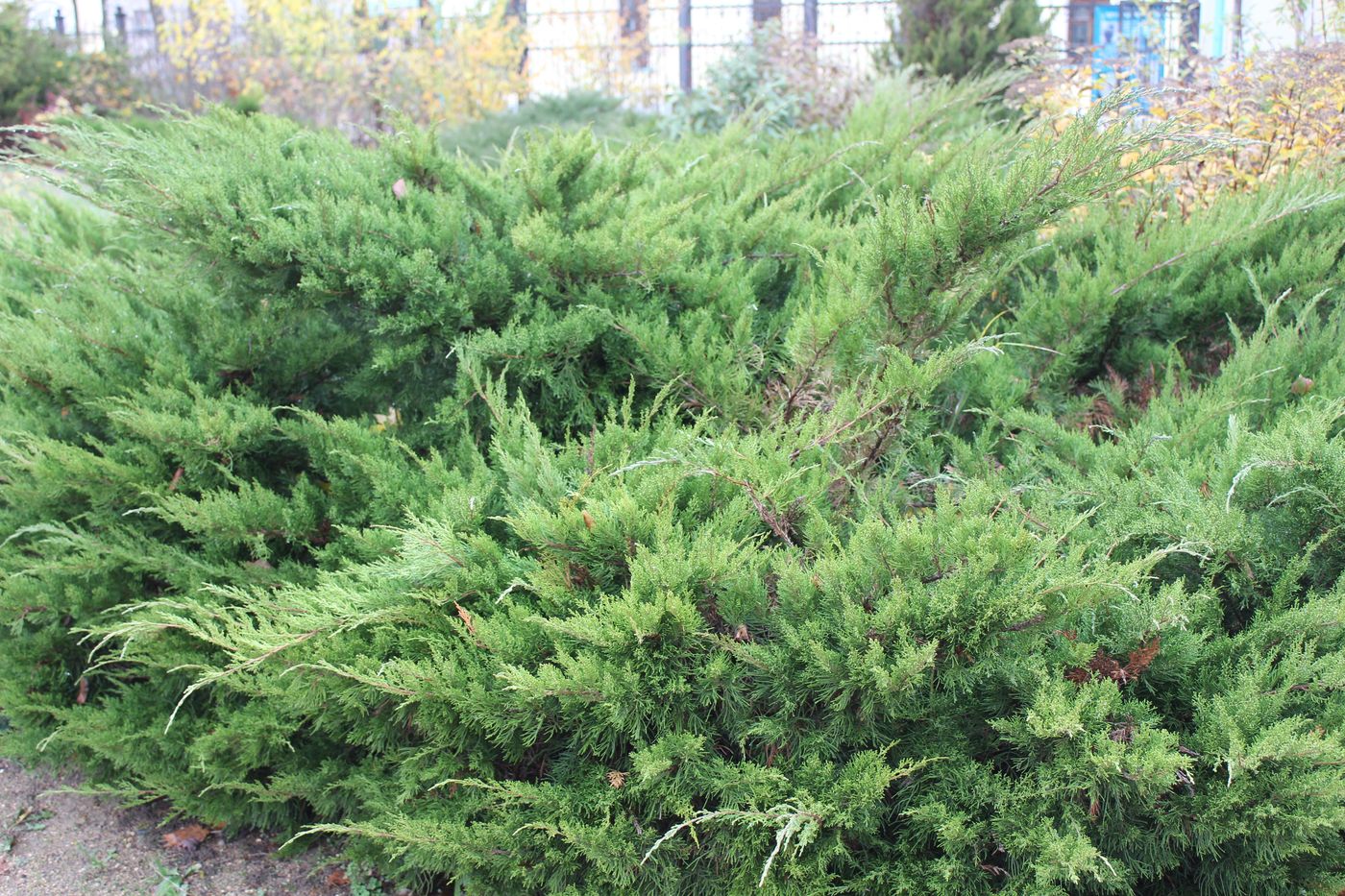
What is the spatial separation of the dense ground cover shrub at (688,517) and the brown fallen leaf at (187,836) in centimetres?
19

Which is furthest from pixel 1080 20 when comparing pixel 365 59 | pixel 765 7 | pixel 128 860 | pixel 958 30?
pixel 128 860

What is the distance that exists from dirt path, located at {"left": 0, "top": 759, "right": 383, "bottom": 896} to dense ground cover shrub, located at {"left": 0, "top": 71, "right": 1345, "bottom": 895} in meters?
0.13

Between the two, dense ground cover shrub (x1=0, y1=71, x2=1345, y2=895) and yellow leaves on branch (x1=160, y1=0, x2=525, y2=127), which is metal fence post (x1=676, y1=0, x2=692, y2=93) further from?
dense ground cover shrub (x1=0, y1=71, x2=1345, y2=895)

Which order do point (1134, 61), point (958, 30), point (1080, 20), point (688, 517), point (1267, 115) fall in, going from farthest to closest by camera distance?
point (1080, 20) < point (958, 30) < point (1134, 61) < point (1267, 115) < point (688, 517)

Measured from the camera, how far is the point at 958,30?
481 inches

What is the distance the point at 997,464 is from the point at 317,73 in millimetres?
14583

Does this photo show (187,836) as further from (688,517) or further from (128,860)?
(688,517)

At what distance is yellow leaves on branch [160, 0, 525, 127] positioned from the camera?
1446cm

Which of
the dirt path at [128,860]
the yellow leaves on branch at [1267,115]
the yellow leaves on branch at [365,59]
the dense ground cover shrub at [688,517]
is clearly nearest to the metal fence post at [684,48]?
the yellow leaves on branch at [365,59]

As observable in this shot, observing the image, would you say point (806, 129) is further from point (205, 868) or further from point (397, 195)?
point (205, 868)

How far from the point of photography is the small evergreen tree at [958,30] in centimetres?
1216

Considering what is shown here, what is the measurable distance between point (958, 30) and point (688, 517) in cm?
1195

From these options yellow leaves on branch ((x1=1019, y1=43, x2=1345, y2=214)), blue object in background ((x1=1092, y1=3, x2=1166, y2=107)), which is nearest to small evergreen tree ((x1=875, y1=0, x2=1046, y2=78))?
blue object in background ((x1=1092, y1=3, x2=1166, y2=107))

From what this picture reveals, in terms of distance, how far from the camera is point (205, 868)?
2553 mm
